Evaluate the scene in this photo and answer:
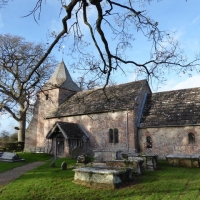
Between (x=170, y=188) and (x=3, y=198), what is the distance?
24.2 ft

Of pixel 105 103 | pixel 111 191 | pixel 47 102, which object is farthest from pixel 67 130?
pixel 111 191

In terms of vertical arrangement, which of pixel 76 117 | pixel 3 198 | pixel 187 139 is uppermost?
pixel 76 117

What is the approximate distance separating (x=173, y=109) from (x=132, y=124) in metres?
4.48

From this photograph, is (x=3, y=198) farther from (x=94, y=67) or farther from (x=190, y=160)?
(x=190, y=160)

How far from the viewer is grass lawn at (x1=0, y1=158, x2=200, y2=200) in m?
9.02

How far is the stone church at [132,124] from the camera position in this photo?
2036cm

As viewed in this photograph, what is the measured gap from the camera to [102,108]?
2512cm

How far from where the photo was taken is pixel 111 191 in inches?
385

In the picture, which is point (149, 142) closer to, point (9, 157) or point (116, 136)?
point (116, 136)

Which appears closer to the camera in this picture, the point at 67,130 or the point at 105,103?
the point at 67,130

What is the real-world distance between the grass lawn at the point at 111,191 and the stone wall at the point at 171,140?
8.01 meters

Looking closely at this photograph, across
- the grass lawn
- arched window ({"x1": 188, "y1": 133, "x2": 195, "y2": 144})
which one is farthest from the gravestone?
arched window ({"x1": 188, "y1": 133, "x2": 195, "y2": 144})

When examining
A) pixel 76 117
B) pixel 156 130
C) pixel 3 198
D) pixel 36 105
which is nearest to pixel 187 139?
pixel 156 130

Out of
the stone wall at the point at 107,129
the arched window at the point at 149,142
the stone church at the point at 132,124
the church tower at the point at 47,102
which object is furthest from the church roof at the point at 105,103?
the arched window at the point at 149,142
